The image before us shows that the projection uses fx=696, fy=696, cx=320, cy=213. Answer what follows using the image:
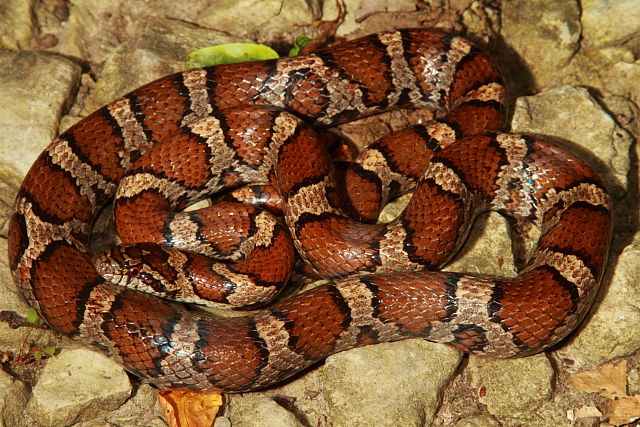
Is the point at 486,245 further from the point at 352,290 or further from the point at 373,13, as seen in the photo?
the point at 373,13

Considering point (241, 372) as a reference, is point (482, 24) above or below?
above

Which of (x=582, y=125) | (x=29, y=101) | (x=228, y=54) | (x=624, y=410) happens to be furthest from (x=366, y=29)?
(x=624, y=410)

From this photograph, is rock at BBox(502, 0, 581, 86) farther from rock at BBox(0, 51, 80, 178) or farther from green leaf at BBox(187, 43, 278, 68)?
rock at BBox(0, 51, 80, 178)

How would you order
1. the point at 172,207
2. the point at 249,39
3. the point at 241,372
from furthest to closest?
the point at 249,39
the point at 172,207
the point at 241,372

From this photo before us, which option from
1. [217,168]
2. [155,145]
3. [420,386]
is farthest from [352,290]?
[155,145]

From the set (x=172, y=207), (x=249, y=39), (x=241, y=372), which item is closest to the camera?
(x=241, y=372)

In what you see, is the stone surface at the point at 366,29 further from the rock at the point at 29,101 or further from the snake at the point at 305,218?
the snake at the point at 305,218
